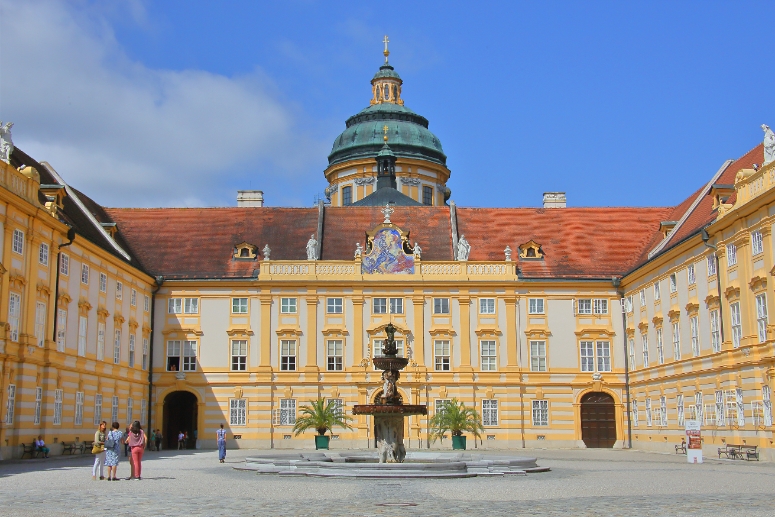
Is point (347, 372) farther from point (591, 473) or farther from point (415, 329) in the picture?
point (591, 473)

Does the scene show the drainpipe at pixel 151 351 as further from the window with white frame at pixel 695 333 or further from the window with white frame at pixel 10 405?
the window with white frame at pixel 695 333

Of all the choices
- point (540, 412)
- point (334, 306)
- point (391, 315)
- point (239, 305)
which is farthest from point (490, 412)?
point (239, 305)

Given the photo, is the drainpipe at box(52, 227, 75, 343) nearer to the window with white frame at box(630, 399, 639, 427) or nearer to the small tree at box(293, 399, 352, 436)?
the small tree at box(293, 399, 352, 436)

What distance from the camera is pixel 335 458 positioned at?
100ft

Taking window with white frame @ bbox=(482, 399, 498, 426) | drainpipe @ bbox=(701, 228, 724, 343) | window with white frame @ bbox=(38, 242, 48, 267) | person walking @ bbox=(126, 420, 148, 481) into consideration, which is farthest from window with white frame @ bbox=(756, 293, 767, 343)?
window with white frame @ bbox=(38, 242, 48, 267)

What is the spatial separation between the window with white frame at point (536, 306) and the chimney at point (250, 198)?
20.2 metres

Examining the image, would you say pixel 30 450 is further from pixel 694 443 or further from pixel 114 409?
pixel 694 443

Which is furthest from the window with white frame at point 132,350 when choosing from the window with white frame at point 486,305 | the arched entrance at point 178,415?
the window with white frame at point 486,305

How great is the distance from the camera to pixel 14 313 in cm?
3622

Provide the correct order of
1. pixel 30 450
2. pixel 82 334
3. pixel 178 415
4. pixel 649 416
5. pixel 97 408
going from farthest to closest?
1. pixel 178 415
2. pixel 649 416
3. pixel 97 408
4. pixel 82 334
5. pixel 30 450

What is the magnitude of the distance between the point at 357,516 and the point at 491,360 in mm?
37281

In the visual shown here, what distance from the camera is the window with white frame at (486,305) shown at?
52969 mm

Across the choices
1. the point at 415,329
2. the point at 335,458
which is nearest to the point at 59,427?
the point at 335,458

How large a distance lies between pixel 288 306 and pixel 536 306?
13.4 metres
